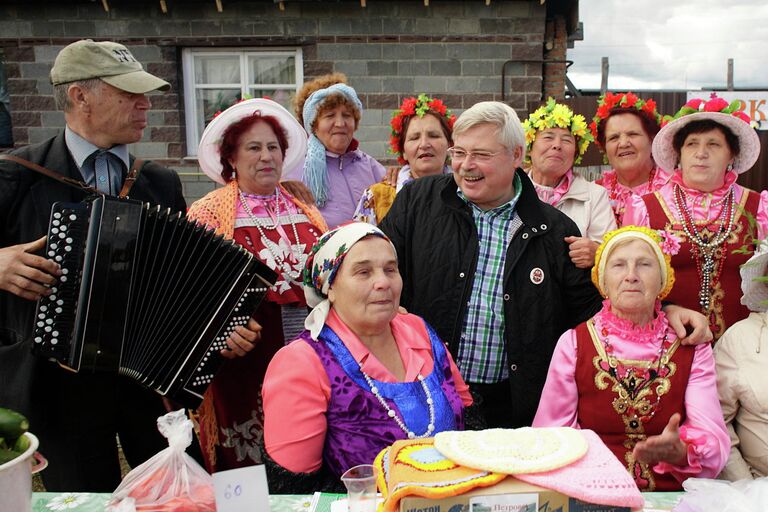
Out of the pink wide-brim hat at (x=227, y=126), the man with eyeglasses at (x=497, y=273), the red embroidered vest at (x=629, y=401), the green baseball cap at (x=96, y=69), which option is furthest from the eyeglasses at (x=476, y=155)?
the green baseball cap at (x=96, y=69)

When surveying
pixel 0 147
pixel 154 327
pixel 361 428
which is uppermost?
pixel 0 147

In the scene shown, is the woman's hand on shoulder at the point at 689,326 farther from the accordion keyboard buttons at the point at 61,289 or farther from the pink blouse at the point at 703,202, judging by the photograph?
the accordion keyboard buttons at the point at 61,289

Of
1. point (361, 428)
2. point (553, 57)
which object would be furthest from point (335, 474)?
point (553, 57)

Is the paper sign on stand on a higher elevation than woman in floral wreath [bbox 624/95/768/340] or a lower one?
lower

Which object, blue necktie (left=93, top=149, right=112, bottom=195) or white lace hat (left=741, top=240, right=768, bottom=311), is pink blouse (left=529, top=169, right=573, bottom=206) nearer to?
white lace hat (left=741, top=240, right=768, bottom=311)

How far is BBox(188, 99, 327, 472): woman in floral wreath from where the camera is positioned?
3127 millimetres

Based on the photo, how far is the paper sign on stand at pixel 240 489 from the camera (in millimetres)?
1454

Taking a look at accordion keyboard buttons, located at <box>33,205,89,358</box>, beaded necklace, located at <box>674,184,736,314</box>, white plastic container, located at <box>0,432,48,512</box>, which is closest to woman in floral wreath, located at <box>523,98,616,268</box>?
beaded necklace, located at <box>674,184,736,314</box>

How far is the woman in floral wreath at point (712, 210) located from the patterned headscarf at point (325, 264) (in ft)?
5.80

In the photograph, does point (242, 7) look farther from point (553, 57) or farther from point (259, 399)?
point (259, 399)

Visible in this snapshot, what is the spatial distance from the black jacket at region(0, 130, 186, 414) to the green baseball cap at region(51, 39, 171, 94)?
0.36 metres

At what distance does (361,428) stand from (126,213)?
1205 millimetres

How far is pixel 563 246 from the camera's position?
2.76 m

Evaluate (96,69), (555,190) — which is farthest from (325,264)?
(555,190)
